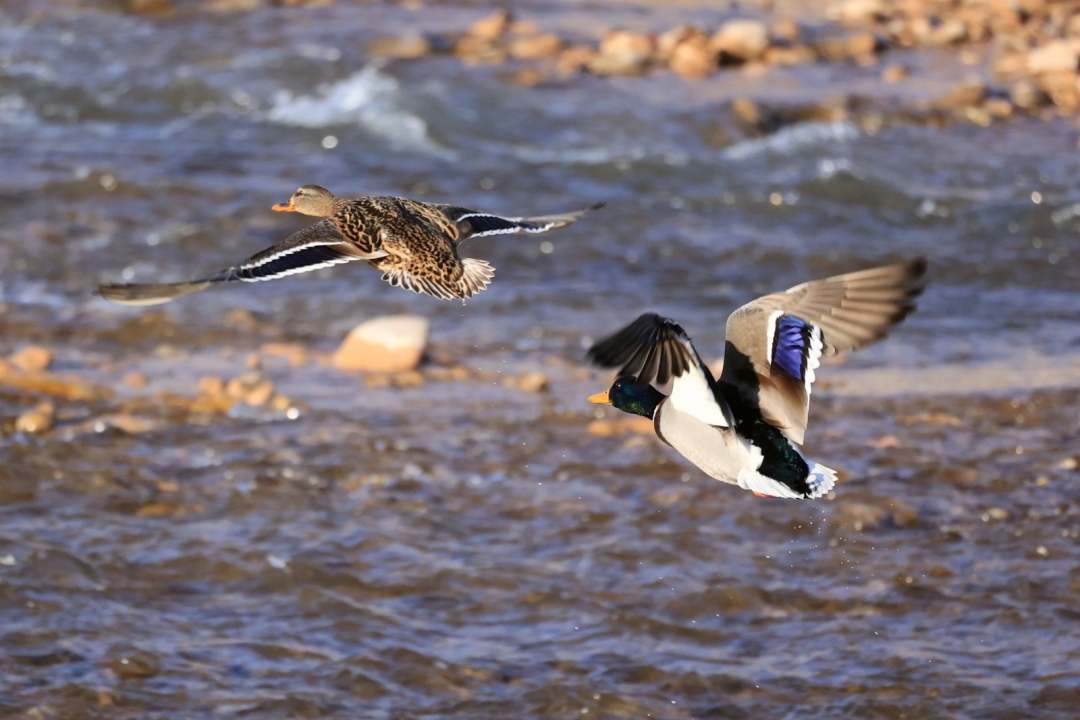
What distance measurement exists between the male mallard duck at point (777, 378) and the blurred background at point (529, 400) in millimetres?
1482

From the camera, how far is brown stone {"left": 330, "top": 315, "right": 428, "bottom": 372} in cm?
992

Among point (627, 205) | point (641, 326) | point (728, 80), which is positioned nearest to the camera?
point (641, 326)

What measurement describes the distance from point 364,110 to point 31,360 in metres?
6.82

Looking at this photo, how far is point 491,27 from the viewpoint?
1827 centimetres

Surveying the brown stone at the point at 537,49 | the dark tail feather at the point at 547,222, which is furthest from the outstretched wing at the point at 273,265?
the brown stone at the point at 537,49

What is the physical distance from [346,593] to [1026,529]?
297cm

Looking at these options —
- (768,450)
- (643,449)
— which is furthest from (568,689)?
(643,449)

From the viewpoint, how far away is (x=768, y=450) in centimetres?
548

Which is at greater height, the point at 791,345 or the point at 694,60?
the point at 791,345

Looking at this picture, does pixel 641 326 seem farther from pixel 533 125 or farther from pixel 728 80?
pixel 728 80

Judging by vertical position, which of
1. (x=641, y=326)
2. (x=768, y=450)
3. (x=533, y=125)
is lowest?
(x=533, y=125)

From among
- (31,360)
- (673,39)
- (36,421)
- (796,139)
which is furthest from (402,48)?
(36,421)

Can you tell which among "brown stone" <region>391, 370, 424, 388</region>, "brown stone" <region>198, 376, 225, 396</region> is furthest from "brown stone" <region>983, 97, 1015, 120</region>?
"brown stone" <region>198, 376, 225, 396</region>

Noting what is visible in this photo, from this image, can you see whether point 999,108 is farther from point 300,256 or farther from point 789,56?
point 300,256
